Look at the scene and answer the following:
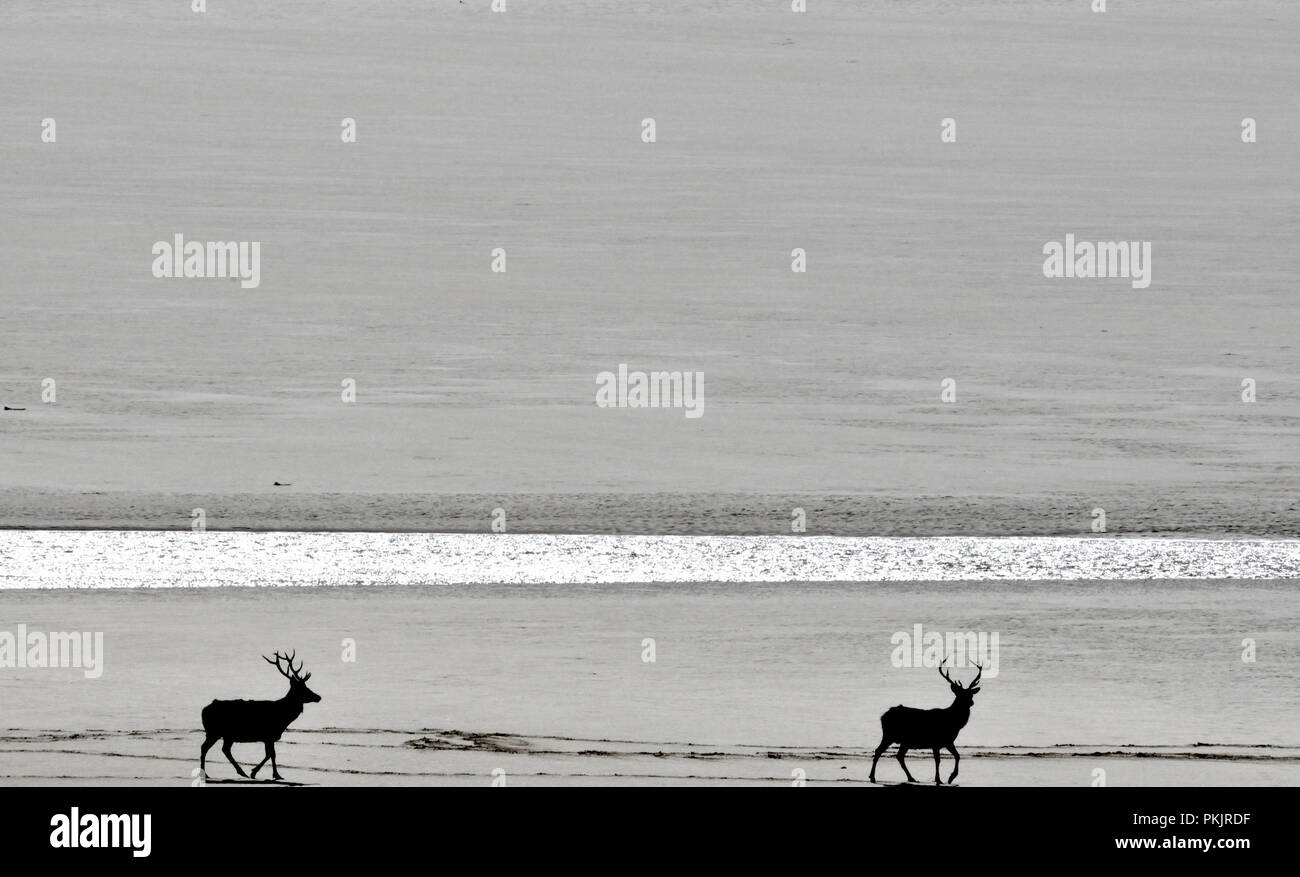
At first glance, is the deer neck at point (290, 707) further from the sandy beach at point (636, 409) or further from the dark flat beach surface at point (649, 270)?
the dark flat beach surface at point (649, 270)

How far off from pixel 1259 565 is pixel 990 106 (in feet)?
69.1

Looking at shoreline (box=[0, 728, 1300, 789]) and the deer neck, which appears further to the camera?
shoreline (box=[0, 728, 1300, 789])

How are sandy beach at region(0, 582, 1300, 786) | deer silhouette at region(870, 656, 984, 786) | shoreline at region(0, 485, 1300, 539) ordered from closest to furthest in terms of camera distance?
deer silhouette at region(870, 656, 984, 786) < sandy beach at region(0, 582, 1300, 786) < shoreline at region(0, 485, 1300, 539)

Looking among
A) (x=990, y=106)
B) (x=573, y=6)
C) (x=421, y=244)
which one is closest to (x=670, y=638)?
(x=421, y=244)

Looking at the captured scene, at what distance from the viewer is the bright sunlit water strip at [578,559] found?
8.03 meters

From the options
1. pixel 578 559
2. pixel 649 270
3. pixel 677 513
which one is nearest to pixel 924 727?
pixel 578 559

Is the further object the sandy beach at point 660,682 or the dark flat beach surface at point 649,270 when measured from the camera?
the dark flat beach surface at point 649,270

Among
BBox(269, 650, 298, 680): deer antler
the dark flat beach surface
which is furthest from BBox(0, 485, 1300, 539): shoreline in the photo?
BBox(269, 650, 298, 680): deer antler

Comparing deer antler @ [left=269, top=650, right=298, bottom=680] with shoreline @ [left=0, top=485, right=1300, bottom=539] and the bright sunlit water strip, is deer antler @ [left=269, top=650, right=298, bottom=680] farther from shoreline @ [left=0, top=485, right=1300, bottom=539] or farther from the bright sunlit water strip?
shoreline @ [left=0, top=485, right=1300, bottom=539]

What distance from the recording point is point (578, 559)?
8438 millimetres

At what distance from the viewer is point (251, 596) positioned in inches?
300

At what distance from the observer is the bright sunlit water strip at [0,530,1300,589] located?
8031mm

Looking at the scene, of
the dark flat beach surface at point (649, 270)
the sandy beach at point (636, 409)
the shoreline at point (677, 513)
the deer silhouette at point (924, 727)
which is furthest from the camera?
the dark flat beach surface at point (649, 270)

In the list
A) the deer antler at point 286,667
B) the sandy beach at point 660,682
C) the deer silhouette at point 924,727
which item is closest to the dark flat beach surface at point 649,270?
the sandy beach at point 660,682
